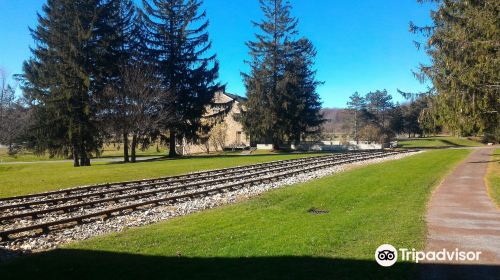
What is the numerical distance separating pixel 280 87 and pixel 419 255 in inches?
1823

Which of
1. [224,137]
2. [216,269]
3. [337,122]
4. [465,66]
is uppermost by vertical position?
[337,122]

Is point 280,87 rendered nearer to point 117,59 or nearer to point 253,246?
point 117,59

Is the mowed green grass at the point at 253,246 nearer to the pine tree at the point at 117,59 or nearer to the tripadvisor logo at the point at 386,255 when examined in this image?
the tripadvisor logo at the point at 386,255

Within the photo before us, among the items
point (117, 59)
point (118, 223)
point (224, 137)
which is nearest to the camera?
point (118, 223)

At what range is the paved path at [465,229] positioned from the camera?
605 cm

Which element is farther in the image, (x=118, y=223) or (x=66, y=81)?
(x=66, y=81)

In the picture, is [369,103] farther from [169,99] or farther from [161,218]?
[161,218]

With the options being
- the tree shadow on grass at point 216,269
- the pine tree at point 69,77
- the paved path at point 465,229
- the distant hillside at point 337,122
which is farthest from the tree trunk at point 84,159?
the distant hillside at point 337,122

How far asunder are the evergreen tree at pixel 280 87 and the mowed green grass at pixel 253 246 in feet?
130

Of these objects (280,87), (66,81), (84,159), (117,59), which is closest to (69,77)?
(66,81)

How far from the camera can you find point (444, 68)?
73.7ft

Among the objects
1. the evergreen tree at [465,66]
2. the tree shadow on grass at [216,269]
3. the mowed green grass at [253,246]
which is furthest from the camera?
the evergreen tree at [465,66]

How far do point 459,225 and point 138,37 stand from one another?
128 feet

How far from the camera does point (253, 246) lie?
781cm
